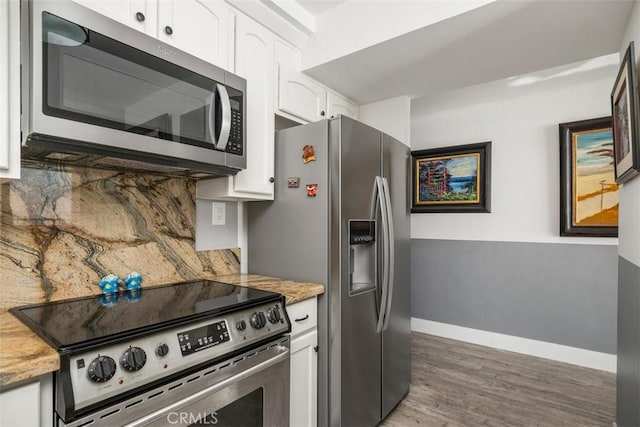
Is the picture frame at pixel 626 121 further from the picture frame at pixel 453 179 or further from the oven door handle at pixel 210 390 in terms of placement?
the picture frame at pixel 453 179

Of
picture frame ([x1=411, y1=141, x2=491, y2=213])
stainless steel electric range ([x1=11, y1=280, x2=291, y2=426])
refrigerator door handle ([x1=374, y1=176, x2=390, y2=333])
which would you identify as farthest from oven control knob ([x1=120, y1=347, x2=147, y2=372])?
picture frame ([x1=411, y1=141, x2=491, y2=213])

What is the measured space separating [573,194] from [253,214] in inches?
105

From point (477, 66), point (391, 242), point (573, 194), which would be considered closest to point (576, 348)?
point (573, 194)

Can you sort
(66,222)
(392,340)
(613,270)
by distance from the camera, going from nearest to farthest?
(66,222) → (392,340) → (613,270)

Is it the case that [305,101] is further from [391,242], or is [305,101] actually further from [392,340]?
[392,340]

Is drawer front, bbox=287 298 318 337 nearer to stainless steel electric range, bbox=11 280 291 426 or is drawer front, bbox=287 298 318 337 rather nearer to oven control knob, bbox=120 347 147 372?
stainless steel electric range, bbox=11 280 291 426

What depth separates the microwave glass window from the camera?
40.6 inches

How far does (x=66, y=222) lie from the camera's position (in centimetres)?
143

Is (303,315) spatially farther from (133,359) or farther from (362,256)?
(133,359)

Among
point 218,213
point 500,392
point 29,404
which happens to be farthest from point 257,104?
point 500,392

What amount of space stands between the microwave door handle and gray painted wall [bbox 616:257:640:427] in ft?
5.59

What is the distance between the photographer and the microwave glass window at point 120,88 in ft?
3.38

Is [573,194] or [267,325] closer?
[267,325]

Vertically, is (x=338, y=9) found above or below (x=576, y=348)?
above
